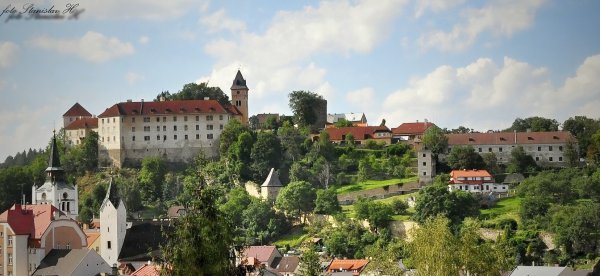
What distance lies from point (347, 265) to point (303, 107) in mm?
40992

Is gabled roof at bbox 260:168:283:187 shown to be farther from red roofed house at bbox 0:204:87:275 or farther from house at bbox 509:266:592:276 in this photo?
house at bbox 509:266:592:276

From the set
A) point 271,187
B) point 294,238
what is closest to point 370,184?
point 271,187

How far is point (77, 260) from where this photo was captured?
5903cm

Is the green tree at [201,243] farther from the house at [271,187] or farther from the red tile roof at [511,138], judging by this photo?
the red tile roof at [511,138]

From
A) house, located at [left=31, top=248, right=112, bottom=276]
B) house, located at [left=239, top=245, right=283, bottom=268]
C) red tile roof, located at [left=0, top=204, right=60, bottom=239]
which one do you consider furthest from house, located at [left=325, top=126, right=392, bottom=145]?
house, located at [left=31, top=248, right=112, bottom=276]

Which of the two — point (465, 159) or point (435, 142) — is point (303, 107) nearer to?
point (435, 142)

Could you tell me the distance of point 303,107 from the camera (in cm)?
11062

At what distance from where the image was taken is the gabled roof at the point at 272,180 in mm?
91562

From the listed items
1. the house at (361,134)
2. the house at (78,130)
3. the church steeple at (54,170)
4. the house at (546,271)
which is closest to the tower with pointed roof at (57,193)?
the church steeple at (54,170)

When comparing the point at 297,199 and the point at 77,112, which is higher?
the point at 77,112

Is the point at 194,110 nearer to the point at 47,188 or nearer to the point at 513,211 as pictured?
the point at 47,188

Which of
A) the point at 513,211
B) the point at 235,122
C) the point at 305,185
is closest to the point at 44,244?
the point at 305,185

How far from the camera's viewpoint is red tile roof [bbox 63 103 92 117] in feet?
377

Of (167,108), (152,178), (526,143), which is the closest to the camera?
(526,143)
